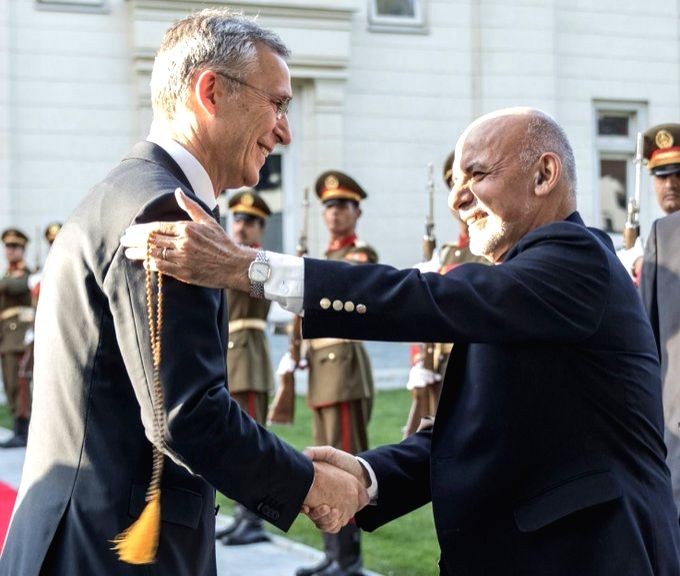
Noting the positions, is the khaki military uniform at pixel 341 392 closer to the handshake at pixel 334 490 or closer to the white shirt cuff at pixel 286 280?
the handshake at pixel 334 490

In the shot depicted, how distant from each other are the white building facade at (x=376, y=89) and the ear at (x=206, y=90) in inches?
488

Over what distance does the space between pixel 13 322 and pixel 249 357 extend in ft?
18.9

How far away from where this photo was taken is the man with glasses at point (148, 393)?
7.72ft

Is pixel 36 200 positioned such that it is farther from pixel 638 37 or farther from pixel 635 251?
pixel 635 251

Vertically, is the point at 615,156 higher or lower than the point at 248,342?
higher

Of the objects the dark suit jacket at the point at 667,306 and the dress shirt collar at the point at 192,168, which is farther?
the dark suit jacket at the point at 667,306

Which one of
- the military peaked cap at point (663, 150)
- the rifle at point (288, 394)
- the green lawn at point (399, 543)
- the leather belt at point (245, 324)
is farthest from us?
the leather belt at point (245, 324)

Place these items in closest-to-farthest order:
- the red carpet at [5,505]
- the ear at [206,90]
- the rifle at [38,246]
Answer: the ear at [206,90], the red carpet at [5,505], the rifle at [38,246]

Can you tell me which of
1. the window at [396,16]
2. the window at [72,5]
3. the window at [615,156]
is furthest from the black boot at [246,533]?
the window at [615,156]

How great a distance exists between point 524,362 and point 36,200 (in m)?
12.9

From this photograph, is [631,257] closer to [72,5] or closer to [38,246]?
[38,246]

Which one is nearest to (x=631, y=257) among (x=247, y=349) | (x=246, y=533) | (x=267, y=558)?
(x=267, y=558)

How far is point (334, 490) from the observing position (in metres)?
2.74

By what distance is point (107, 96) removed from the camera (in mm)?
15031
